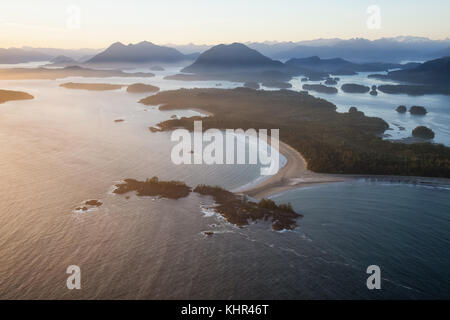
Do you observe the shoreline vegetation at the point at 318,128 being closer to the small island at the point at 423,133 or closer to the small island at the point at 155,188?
the small island at the point at 423,133

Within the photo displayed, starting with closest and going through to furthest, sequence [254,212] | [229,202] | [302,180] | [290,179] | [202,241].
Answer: [202,241] < [254,212] < [229,202] < [302,180] < [290,179]

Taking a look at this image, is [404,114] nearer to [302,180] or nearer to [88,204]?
[302,180]

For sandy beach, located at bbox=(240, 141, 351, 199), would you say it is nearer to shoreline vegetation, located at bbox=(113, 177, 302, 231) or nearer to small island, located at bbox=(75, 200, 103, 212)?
shoreline vegetation, located at bbox=(113, 177, 302, 231)

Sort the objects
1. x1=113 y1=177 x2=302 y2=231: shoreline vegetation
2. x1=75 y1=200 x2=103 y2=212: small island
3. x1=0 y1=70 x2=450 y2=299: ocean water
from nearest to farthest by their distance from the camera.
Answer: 1. x1=0 y1=70 x2=450 y2=299: ocean water
2. x1=113 y1=177 x2=302 y2=231: shoreline vegetation
3. x1=75 y1=200 x2=103 y2=212: small island

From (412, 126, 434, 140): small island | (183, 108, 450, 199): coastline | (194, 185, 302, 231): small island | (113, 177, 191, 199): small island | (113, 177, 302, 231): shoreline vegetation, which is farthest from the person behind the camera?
(412, 126, 434, 140): small island

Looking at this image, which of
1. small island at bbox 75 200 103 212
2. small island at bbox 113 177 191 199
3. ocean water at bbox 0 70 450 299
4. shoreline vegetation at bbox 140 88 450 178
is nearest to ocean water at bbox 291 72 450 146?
shoreline vegetation at bbox 140 88 450 178

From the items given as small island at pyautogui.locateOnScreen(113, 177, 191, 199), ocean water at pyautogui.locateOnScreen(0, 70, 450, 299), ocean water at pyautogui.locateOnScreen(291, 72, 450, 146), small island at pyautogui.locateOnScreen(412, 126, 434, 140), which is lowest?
ocean water at pyautogui.locateOnScreen(0, 70, 450, 299)

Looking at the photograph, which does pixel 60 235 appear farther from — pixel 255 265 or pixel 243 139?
pixel 243 139

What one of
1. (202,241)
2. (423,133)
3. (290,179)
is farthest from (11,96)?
(423,133)
